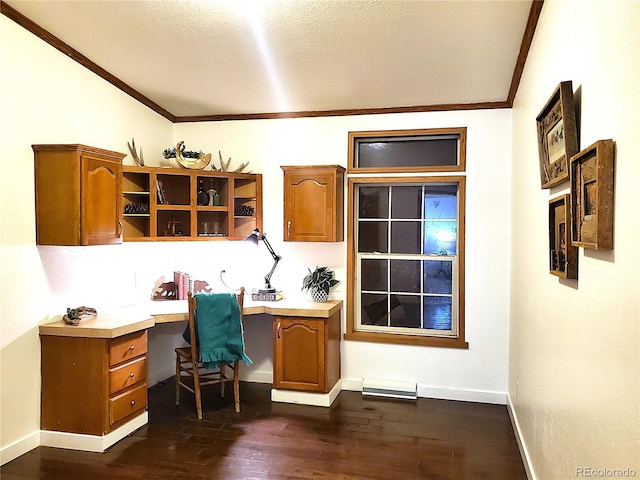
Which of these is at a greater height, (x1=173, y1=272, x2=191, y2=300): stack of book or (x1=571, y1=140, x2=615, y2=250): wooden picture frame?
(x1=571, y1=140, x2=615, y2=250): wooden picture frame

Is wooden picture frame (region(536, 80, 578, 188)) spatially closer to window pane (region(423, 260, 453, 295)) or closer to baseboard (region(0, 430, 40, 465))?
window pane (region(423, 260, 453, 295))

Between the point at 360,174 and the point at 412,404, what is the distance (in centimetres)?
205

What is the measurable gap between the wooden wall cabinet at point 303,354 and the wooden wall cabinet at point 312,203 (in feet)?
2.45

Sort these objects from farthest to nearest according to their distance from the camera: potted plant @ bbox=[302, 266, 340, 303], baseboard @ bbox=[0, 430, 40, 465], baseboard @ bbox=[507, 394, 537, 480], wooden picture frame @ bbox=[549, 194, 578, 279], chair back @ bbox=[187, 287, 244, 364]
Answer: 1. potted plant @ bbox=[302, 266, 340, 303]
2. chair back @ bbox=[187, 287, 244, 364]
3. baseboard @ bbox=[0, 430, 40, 465]
4. baseboard @ bbox=[507, 394, 537, 480]
5. wooden picture frame @ bbox=[549, 194, 578, 279]

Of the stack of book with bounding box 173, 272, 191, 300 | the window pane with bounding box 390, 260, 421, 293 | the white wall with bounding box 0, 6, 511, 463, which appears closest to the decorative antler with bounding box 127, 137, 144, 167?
the white wall with bounding box 0, 6, 511, 463

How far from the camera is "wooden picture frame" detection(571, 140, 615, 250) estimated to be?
4.75ft

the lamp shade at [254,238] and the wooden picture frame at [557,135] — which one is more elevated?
the wooden picture frame at [557,135]

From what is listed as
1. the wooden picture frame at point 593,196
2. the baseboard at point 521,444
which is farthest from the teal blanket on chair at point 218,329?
the wooden picture frame at point 593,196

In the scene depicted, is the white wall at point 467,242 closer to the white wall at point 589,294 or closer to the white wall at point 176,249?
the white wall at point 176,249

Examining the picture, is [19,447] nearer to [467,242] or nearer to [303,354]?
[303,354]

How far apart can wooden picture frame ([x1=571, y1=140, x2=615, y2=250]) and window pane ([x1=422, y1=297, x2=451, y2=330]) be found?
2.74 metres

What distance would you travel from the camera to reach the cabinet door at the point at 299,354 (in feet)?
13.4

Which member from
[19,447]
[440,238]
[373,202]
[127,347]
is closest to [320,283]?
[373,202]

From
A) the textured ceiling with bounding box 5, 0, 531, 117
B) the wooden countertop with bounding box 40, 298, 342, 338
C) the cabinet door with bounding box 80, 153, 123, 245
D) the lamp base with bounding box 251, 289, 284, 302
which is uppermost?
the textured ceiling with bounding box 5, 0, 531, 117
